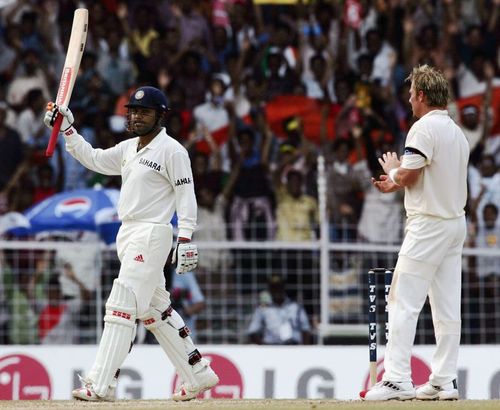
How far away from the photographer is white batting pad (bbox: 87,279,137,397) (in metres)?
10.1

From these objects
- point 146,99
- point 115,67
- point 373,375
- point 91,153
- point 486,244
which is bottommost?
point 373,375

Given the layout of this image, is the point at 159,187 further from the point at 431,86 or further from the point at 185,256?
the point at 431,86

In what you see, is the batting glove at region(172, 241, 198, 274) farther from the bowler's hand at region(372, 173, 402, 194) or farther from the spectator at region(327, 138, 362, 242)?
the spectator at region(327, 138, 362, 242)

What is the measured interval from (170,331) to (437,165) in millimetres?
2246

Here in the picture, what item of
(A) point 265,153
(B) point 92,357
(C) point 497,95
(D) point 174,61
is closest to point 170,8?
(D) point 174,61

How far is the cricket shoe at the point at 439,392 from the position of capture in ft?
32.9

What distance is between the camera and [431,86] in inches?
392

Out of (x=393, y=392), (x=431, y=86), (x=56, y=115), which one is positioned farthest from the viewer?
(x=56, y=115)

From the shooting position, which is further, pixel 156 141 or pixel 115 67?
pixel 115 67

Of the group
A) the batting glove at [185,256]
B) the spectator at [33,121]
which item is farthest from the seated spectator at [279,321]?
the batting glove at [185,256]

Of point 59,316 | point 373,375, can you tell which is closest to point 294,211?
point 59,316

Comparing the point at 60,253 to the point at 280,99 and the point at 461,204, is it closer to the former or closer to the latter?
the point at 280,99

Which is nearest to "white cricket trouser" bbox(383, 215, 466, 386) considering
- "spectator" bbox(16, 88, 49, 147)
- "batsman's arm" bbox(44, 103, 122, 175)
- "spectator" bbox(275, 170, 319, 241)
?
"batsman's arm" bbox(44, 103, 122, 175)

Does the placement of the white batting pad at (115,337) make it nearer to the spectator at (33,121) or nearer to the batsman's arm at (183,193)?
the batsman's arm at (183,193)
